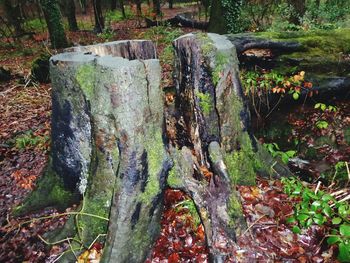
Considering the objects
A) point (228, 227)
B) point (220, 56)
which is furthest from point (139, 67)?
point (228, 227)

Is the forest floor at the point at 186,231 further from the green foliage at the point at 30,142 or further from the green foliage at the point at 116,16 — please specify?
the green foliage at the point at 116,16

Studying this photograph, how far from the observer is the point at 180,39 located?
3.06m

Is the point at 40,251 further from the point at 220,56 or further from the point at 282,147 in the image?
the point at 282,147

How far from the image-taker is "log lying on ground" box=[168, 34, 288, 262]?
262cm

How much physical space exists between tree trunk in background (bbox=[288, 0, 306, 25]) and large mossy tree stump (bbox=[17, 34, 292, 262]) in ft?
38.8

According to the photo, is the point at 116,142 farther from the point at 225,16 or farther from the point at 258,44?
the point at 225,16

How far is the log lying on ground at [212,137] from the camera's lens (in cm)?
262

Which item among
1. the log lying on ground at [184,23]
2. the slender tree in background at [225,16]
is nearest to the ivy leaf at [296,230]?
the slender tree in background at [225,16]

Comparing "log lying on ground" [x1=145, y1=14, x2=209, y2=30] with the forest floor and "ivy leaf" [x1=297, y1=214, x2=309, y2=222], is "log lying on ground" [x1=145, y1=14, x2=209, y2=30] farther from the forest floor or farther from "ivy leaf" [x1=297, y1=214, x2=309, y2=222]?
"ivy leaf" [x1=297, y1=214, x2=309, y2=222]

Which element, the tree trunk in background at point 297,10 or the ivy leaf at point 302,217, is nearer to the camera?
the ivy leaf at point 302,217

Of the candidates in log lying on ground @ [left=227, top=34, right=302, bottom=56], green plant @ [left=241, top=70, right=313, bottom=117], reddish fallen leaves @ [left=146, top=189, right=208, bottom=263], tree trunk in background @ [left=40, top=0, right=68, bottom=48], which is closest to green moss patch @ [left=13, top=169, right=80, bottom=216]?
reddish fallen leaves @ [left=146, top=189, right=208, bottom=263]

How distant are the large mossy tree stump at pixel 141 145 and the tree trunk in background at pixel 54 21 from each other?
10160mm

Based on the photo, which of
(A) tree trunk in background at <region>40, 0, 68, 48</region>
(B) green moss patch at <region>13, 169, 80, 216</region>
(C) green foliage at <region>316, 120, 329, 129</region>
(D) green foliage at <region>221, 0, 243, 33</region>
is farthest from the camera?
(A) tree trunk in background at <region>40, 0, 68, 48</region>

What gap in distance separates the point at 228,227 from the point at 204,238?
25 cm
